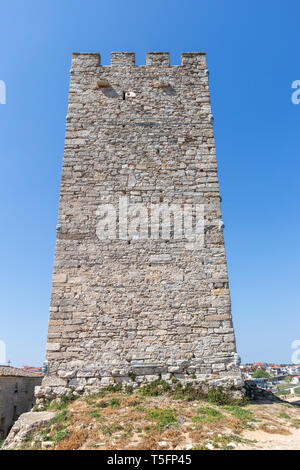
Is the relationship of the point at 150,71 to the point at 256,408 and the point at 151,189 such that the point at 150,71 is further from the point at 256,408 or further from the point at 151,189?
the point at 256,408

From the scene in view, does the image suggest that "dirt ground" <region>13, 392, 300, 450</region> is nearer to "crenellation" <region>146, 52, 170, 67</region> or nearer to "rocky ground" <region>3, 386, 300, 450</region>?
"rocky ground" <region>3, 386, 300, 450</region>

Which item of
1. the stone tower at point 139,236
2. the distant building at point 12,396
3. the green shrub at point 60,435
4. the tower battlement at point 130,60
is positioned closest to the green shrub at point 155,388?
the stone tower at point 139,236

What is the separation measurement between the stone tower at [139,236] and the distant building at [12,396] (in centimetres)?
965

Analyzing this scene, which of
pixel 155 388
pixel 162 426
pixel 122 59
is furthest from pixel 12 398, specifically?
pixel 122 59

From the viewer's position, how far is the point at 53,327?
5676 mm

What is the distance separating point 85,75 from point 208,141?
3.77 metres

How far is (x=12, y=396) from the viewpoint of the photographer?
43.6 feet

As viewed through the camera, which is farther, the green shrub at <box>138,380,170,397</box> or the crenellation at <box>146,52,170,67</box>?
the crenellation at <box>146,52,170,67</box>

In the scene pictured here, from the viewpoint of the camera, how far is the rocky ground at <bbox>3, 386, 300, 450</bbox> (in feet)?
11.8

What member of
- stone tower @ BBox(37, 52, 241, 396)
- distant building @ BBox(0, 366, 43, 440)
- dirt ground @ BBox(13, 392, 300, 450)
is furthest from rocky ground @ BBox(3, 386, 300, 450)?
distant building @ BBox(0, 366, 43, 440)

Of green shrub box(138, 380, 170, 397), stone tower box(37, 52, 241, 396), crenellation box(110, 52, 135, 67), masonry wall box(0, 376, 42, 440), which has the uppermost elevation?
crenellation box(110, 52, 135, 67)

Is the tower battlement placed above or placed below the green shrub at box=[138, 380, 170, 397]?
above

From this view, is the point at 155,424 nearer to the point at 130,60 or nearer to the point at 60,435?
the point at 60,435
